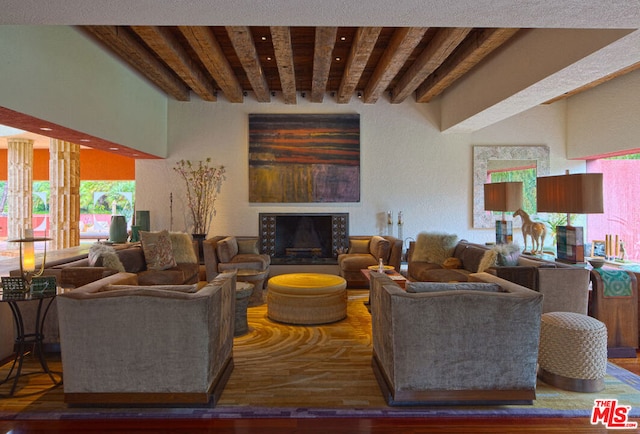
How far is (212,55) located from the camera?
212 inches

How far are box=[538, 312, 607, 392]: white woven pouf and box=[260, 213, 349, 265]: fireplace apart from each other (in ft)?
16.2

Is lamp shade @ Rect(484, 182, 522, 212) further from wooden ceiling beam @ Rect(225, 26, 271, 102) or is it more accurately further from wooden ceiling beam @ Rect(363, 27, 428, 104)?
wooden ceiling beam @ Rect(225, 26, 271, 102)

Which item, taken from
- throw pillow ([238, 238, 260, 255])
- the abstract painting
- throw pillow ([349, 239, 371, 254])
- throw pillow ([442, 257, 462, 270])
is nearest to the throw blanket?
throw pillow ([442, 257, 462, 270])

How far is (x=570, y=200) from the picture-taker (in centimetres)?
388

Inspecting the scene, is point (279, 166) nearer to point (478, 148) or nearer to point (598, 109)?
Result: point (478, 148)

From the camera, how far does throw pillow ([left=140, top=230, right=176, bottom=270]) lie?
577 cm

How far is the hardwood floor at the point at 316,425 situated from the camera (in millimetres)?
2615

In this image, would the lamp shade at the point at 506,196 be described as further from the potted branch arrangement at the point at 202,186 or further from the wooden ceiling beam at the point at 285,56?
the potted branch arrangement at the point at 202,186

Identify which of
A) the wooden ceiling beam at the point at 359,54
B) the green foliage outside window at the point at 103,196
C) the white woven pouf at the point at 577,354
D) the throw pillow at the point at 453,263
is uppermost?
the wooden ceiling beam at the point at 359,54

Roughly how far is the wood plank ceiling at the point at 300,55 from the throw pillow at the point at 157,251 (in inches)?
97.4

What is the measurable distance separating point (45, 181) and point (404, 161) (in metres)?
12.2

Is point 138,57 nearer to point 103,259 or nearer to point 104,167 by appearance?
point 103,259

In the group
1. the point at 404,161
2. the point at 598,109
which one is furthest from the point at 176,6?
the point at 598,109

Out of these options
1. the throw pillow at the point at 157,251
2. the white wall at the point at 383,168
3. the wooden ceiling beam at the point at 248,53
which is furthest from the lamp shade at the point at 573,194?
the throw pillow at the point at 157,251
